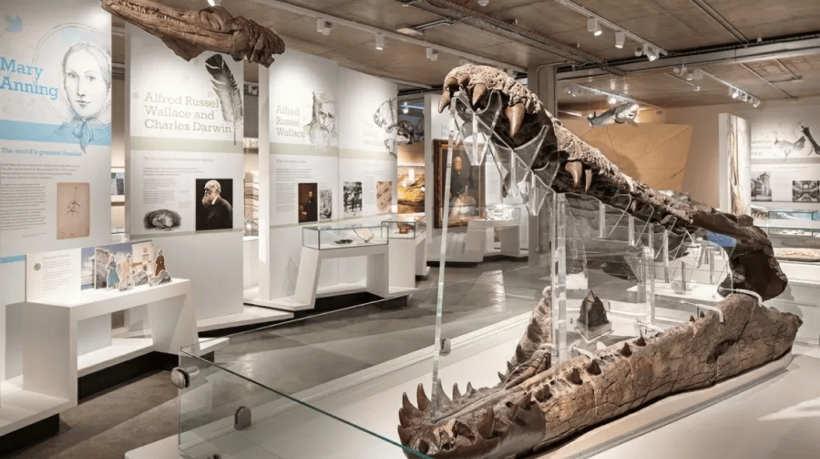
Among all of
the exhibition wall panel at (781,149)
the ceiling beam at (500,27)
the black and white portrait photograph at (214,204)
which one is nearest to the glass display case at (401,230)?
the black and white portrait photograph at (214,204)

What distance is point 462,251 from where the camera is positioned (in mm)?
6328

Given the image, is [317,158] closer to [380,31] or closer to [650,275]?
[380,31]

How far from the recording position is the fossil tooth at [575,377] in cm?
227

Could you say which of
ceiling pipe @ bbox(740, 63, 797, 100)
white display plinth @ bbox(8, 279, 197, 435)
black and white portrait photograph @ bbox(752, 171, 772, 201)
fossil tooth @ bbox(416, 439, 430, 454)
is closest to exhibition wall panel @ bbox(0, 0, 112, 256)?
white display plinth @ bbox(8, 279, 197, 435)

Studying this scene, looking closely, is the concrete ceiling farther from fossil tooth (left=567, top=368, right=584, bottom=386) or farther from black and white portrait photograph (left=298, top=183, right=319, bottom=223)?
fossil tooth (left=567, top=368, right=584, bottom=386)

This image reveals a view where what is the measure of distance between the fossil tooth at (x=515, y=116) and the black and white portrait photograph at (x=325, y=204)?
6401 millimetres

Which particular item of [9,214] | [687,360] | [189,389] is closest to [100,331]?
[9,214]

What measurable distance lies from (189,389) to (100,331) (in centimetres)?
303

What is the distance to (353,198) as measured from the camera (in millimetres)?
9141

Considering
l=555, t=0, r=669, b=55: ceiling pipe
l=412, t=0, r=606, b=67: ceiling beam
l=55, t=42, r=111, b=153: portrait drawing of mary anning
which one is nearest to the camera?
l=55, t=42, r=111, b=153: portrait drawing of mary anning

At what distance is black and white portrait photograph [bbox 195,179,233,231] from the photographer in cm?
640

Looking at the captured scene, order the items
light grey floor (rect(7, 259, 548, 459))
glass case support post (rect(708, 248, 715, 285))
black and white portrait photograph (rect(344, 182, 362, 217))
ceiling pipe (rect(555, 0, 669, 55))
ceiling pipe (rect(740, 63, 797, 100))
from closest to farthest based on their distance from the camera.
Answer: glass case support post (rect(708, 248, 715, 285)) → light grey floor (rect(7, 259, 548, 459)) → ceiling pipe (rect(555, 0, 669, 55)) → black and white portrait photograph (rect(344, 182, 362, 217)) → ceiling pipe (rect(740, 63, 797, 100))

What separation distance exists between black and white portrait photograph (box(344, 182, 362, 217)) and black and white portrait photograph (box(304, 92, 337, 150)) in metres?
0.92

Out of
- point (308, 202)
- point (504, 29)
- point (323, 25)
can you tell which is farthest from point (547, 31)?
point (308, 202)
